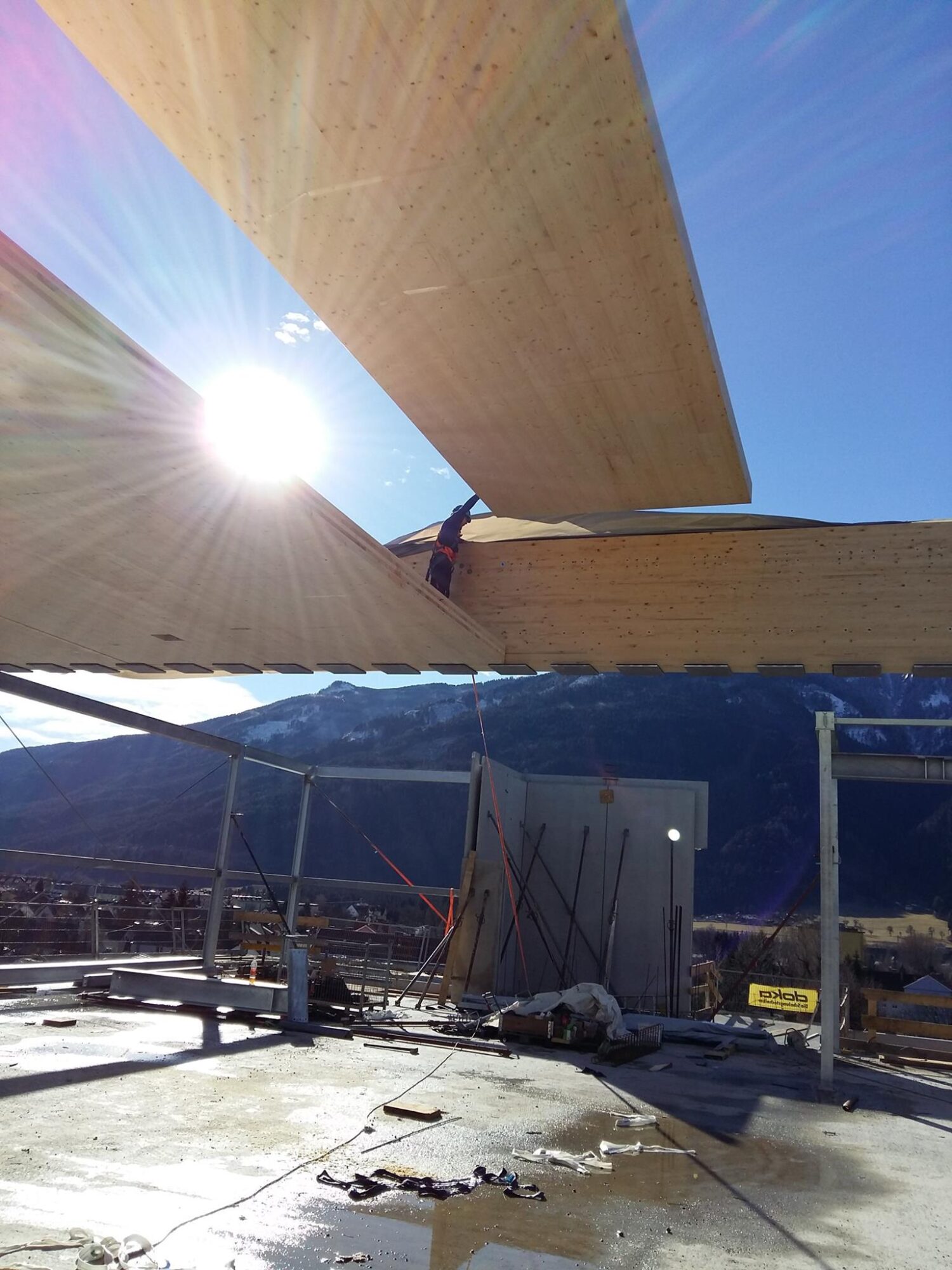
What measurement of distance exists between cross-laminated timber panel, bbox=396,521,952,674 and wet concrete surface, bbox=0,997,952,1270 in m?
3.07

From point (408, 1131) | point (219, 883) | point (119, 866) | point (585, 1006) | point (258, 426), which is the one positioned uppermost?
point (258, 426)

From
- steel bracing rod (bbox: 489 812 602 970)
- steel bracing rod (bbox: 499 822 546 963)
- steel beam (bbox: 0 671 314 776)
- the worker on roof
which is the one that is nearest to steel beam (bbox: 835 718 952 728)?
the worker on roof

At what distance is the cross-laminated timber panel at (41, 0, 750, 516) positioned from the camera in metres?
2.82

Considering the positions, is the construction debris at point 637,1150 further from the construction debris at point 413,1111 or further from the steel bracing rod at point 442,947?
the steel bracing rod at point 442,947

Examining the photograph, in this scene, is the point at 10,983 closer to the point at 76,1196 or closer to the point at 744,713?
the point at 76,1196

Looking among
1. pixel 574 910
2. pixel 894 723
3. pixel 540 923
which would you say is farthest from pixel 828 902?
pixel 540 923

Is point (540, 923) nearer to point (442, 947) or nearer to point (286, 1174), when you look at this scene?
point (442, 947)

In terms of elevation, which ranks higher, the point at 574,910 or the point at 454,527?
the point at 454,527

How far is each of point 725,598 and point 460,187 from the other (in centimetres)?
410

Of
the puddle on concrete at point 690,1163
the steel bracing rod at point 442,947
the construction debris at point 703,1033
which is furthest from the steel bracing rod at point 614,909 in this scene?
the puddle on concrete at point 690,1163

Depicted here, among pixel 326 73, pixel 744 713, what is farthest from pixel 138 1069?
pixel 744 713

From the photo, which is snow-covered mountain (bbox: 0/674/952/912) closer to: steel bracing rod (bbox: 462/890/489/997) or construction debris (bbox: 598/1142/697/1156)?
steel bracing rod (bbox: 462/890/489/997)

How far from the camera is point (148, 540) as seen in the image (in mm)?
5246

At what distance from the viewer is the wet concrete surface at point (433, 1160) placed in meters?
2.46
